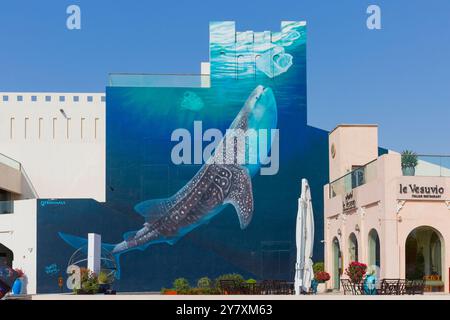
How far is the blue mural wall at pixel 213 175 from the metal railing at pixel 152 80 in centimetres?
27

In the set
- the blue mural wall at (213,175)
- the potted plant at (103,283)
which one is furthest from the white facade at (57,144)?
the potted plant at (103,283)

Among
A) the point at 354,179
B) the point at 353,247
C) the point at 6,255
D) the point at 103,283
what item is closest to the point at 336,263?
the point at 353,247

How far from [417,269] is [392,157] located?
15.6ft

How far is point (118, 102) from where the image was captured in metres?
42.5

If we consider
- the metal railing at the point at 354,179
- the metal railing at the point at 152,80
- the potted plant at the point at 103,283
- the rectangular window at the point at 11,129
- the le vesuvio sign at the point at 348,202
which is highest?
the metal railing at the point at 152,80

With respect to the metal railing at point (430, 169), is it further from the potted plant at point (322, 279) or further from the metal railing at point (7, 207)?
the metal railing at point (7, 207)

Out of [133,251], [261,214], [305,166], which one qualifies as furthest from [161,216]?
[305,166]

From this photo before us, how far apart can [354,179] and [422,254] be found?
4733 mm

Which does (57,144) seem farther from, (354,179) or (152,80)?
(354,179)

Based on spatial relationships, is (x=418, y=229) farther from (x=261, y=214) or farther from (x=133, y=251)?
(x=133, y=251)

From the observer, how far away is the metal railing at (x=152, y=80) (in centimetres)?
4250
